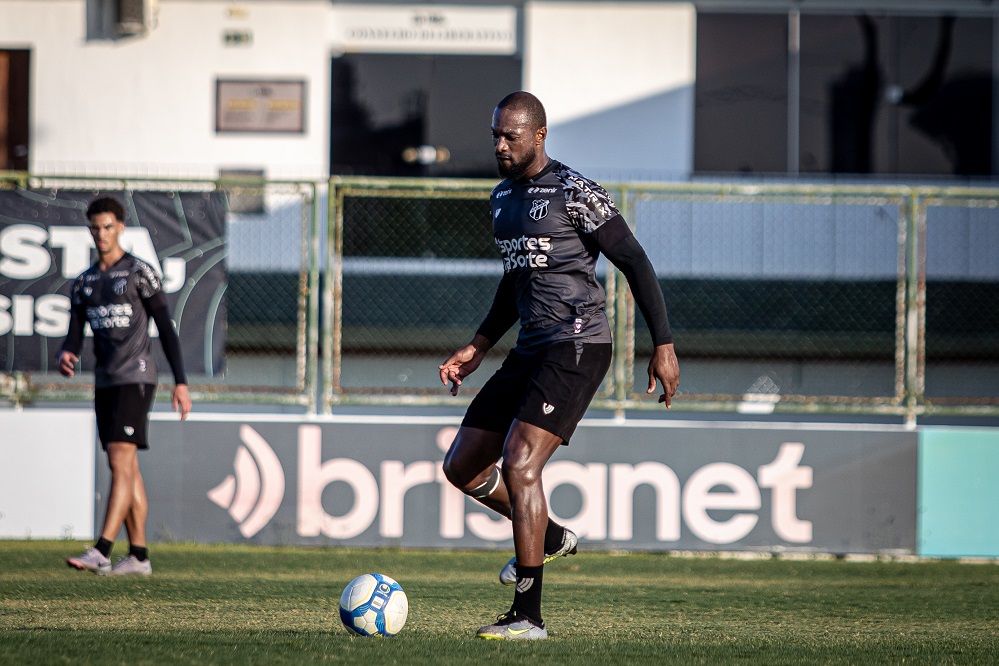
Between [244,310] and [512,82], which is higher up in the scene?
[512,82]

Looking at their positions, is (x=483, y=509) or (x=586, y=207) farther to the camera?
(x=483, y=509)

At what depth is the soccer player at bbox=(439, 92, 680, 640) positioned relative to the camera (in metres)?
5.26

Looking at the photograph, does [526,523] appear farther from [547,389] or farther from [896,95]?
[896,95]

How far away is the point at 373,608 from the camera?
17.2ft

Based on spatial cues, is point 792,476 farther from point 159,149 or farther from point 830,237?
point 159,149

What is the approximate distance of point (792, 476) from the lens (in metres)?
9.84

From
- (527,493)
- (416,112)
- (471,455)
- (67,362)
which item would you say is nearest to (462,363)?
(471,455)

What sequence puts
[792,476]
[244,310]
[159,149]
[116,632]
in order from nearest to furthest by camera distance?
1. [116,632]
2. [792,476]
3. [244,310]
4. [159,149]

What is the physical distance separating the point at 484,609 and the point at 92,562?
2541 mm

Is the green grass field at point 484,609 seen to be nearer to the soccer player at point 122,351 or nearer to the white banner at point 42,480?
the white banner at point 42,480

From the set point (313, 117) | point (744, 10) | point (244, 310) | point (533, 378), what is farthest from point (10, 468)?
point (744, 10)

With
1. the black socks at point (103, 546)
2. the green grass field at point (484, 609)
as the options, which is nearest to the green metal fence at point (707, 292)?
the green grass field at point (484, 609)

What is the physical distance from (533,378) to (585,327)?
32cm

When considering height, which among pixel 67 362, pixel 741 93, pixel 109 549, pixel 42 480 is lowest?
pixel 109 549
